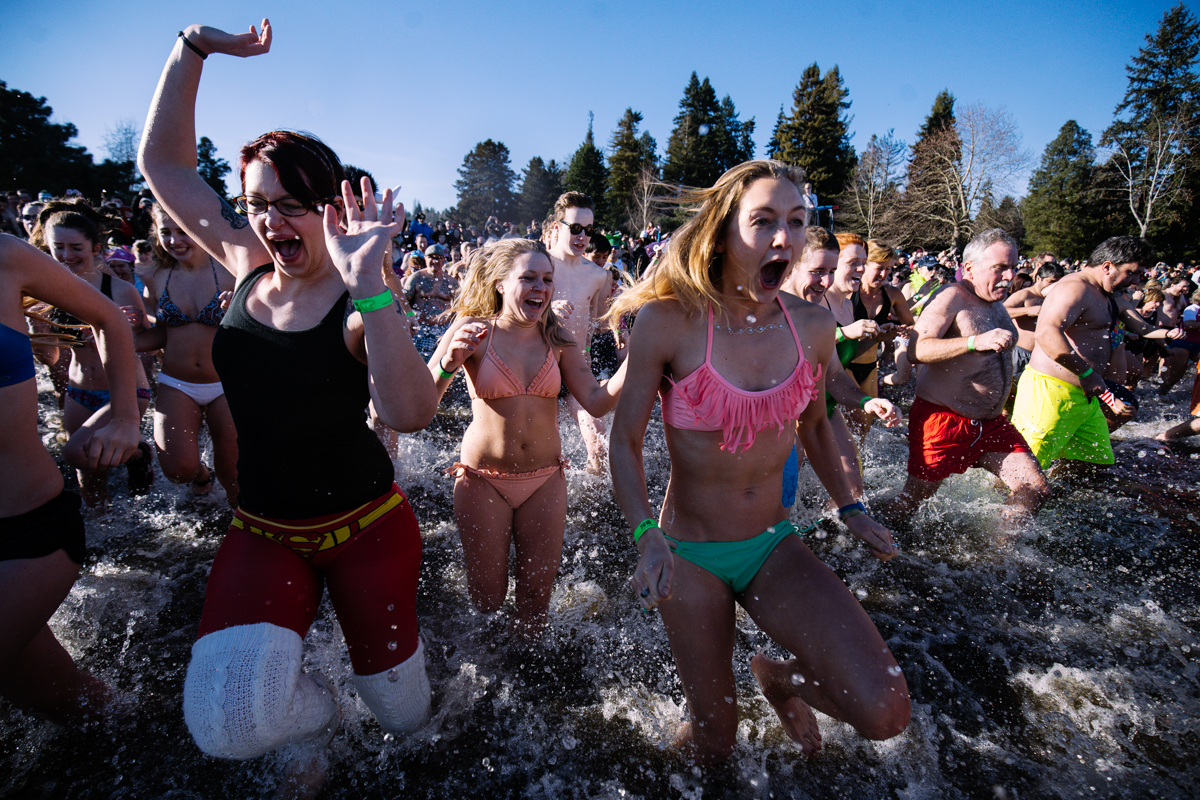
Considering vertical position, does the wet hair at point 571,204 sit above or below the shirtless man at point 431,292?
above

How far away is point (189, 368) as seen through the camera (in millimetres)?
3893

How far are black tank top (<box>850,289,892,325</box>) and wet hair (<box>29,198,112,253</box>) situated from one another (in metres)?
5.91

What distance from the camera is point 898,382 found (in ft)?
16.9

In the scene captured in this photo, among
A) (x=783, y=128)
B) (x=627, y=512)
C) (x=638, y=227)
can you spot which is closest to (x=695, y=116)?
(x=783, y=128)


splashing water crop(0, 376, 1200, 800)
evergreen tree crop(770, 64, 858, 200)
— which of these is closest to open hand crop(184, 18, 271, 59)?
splashing water crop(0, 376, 1200, 800)

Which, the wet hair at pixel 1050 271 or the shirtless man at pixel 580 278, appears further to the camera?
the wet hair at pixel 1050 271

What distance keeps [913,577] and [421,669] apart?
3.44m

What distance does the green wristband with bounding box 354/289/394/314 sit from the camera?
62.9 inches

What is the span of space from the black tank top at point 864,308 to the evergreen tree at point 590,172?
5171cm

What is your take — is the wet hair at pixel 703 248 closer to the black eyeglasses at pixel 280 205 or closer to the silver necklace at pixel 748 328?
the silver necklace at pixel 748 328

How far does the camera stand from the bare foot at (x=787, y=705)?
2.28m

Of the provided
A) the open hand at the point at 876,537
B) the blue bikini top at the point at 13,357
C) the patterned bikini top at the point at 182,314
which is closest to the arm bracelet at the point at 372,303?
the blue bikini top at the point at 13,357

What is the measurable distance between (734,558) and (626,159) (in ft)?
192

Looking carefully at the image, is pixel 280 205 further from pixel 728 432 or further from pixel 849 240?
pixel 849 240
